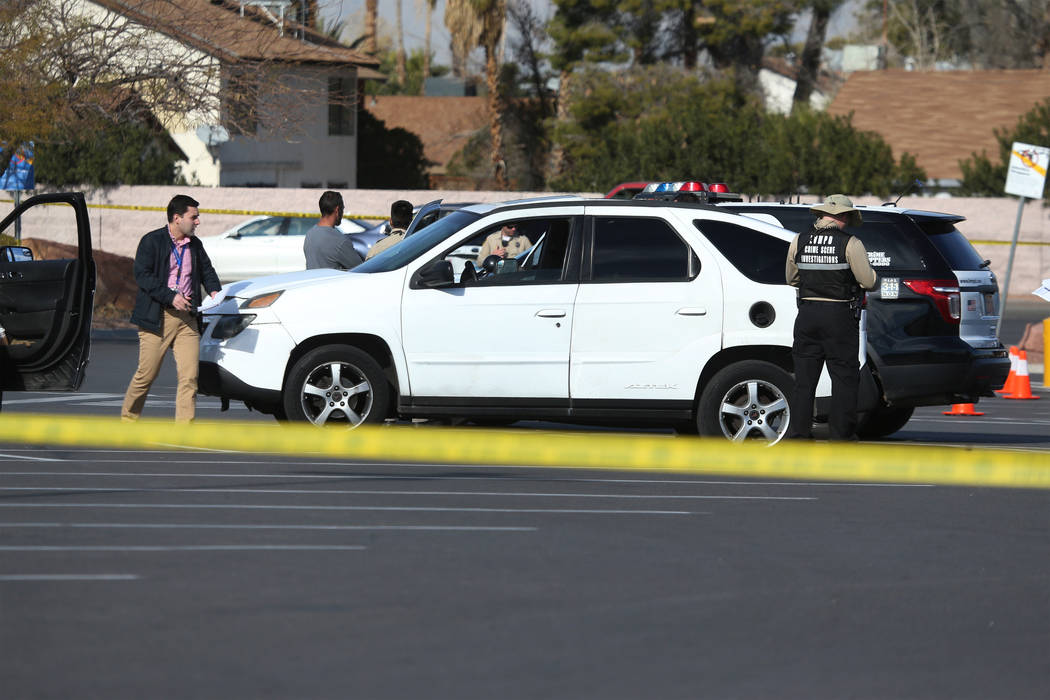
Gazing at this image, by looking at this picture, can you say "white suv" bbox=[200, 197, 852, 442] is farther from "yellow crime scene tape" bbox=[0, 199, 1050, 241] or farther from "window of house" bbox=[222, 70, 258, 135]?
"yellow crime scene tape" bbox=[0, 199, 1050, 241]

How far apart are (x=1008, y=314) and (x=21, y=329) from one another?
2409 cm

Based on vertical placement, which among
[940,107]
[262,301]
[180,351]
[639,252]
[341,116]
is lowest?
[180,351]

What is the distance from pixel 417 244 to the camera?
39.3ft

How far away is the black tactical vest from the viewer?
1113cm

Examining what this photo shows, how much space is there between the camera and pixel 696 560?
7465 millimetres

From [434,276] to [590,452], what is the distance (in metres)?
1.63

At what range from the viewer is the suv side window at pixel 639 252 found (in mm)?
11656

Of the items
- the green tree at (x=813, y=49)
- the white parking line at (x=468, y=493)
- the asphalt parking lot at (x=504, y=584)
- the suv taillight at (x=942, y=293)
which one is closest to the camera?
the asphalt parking lot at (x=504, y=584)

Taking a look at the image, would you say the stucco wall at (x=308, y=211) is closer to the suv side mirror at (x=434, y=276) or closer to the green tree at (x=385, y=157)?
the green tree at (x=385, y=157)

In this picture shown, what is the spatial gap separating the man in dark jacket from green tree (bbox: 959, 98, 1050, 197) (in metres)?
28.5

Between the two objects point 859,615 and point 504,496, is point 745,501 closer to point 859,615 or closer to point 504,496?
point 504,496

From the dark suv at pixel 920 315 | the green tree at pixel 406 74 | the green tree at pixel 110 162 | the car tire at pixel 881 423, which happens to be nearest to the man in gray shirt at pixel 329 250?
the dark suv at pixel 920 315

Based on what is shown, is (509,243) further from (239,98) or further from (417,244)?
(239,98)

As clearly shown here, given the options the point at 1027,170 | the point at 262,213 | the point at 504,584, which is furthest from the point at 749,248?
the point at 262,213
